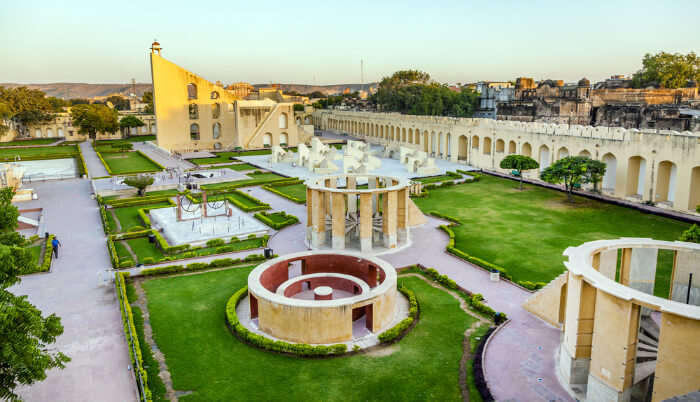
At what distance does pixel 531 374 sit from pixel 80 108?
80182 millimetres

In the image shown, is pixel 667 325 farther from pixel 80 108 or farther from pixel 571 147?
pixel 80 108

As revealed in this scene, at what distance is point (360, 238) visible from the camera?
24.3 metres

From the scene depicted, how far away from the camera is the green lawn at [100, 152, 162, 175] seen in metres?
48.1

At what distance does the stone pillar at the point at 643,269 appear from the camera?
14.7 m

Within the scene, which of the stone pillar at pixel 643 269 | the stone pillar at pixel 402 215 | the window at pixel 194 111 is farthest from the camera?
the window at pixel 194 111

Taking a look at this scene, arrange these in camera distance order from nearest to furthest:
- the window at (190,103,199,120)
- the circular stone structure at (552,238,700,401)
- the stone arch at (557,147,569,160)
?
the circular stone structure at (552,238,700,401), the stone arch at (557,147,569,160), the window at (190,103,199,120)

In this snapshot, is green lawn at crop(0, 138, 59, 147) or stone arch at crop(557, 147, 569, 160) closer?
stone arch at crop(557, 147, 569, 160)

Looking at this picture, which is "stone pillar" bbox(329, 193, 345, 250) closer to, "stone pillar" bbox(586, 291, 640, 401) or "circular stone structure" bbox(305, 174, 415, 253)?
"circular stone structure" bbox(305, 174, 415, 253)

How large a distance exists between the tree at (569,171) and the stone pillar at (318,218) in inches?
715

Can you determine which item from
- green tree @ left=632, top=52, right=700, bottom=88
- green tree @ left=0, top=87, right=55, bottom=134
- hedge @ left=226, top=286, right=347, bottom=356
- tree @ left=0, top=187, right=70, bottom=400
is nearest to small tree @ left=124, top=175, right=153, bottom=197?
hedge @ left=226, top=286, right=347, bottom=356

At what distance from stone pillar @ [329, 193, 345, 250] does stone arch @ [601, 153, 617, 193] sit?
22792 millimetres

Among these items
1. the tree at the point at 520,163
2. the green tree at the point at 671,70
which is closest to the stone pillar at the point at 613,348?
the tree at the point at 520,163

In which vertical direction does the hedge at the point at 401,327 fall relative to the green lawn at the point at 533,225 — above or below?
below

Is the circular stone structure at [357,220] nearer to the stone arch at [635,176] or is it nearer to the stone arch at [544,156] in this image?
the stone arch at [635,176]
